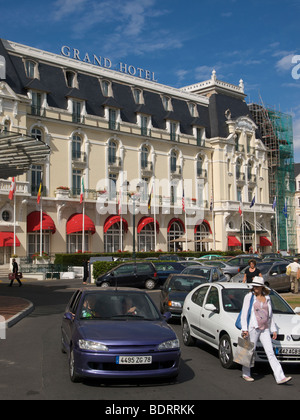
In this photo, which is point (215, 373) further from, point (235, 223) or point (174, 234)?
point (235, 223)

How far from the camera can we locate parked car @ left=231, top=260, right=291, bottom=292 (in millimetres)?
23453

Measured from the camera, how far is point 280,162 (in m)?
69.6

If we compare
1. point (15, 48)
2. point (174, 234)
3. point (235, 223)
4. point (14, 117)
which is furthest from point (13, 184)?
point (235, 223)

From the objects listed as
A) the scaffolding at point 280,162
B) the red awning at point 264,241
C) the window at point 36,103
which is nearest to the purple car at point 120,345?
the window at point 36,103

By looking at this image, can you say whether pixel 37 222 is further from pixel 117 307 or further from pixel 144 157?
pixel 117 307

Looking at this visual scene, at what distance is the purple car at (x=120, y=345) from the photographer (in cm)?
716

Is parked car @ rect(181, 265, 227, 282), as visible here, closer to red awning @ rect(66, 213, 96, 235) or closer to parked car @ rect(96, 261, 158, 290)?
parked car @ rect(96, 261, 158, 290)

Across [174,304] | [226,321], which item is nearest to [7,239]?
[174,304]

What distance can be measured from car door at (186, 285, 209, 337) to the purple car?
2049 millimetres

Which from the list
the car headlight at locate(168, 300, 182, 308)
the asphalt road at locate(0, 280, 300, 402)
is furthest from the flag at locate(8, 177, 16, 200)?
the asphalt road at locate(0, 280, 300, 402)

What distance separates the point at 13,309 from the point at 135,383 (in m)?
10.4

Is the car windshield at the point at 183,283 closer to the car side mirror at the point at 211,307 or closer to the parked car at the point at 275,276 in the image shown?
the car side mirror at the point at 211,307

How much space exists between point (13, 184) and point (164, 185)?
19.2 metres
